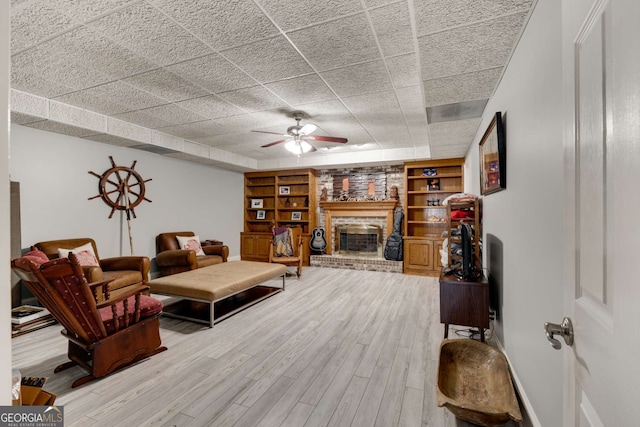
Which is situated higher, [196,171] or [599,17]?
[196,171]

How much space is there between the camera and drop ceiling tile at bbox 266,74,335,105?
282 cm

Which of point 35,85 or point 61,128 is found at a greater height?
point 35,85

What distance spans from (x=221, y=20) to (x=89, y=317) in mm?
2291

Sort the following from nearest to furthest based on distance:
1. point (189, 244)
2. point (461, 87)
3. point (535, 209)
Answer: point (535, 209) < point (461, 87) < point (189, 244)

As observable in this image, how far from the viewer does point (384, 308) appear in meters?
3.66

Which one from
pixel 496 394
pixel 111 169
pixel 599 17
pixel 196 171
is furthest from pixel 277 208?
pixel 599 17

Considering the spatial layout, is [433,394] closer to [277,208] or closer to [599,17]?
[599,17]

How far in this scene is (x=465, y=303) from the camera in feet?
8.06

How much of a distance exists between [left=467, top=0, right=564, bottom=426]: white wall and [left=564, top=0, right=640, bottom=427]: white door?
550mm

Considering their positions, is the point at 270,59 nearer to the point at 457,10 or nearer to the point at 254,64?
the point at 254,64

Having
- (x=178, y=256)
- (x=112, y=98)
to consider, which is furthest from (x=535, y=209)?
(x=178, y=256)

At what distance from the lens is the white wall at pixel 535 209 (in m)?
1.24

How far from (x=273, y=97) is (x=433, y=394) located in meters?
3.17

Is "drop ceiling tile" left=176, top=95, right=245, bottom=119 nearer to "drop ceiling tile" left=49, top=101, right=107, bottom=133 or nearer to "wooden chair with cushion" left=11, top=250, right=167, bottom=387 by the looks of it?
"drop ceiling tile" left=49, top=101, right=107, bottom=133
